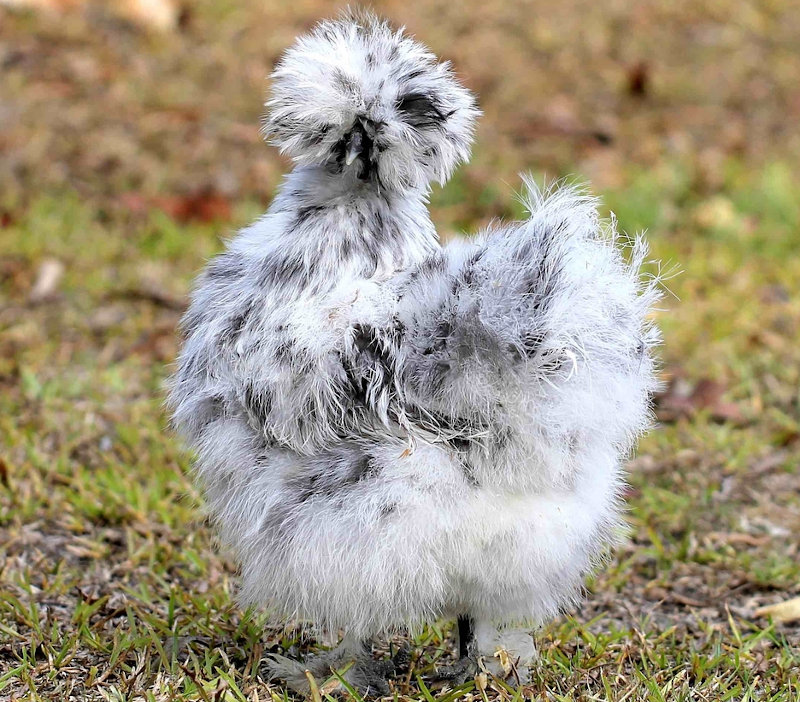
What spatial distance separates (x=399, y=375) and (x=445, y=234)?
3.75 meters

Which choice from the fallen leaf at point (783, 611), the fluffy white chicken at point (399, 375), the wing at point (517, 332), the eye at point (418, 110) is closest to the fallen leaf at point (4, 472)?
the fluffy white chicken at point (399, 375)

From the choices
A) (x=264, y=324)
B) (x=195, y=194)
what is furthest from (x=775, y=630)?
(x=195, y=194)

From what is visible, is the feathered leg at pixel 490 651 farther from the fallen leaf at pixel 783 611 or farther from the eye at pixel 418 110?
the eye at pixel 418 110

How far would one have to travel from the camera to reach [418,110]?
2.71 metres

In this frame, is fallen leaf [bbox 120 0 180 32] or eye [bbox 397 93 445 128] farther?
fallen leaf [bbox 120 0 180 32]

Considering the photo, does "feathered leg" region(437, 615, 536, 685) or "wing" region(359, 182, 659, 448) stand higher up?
"wing" region(359, 182, 659, 448)

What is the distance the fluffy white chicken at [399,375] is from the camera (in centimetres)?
253

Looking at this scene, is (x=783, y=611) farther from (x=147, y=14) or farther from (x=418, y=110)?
(x=147, y=14)

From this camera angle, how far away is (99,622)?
3.23 metres

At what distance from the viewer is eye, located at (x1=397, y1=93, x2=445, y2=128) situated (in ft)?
8.86

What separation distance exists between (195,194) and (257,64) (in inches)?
72.3

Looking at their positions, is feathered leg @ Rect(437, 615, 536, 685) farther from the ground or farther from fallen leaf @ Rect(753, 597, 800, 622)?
fallen leaf @ Rect(753, 597, 800, 622)

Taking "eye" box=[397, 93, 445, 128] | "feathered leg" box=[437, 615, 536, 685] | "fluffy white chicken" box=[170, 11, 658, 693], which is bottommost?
"feathered leg" box=[437, 615, 536, 685]

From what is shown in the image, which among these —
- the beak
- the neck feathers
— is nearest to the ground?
the neck feathers
